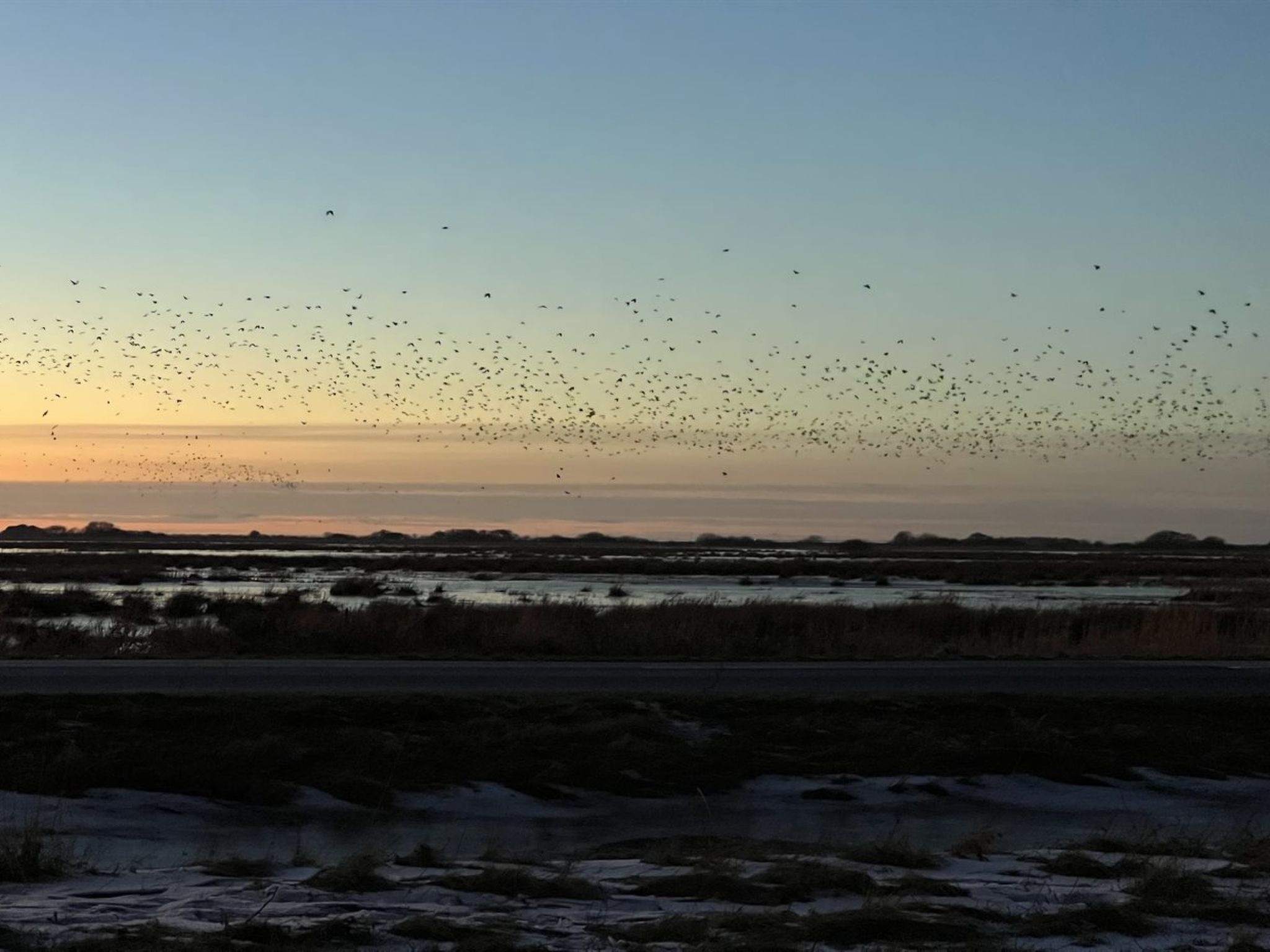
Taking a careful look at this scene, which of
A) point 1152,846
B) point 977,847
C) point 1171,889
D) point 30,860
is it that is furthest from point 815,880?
point 30,860

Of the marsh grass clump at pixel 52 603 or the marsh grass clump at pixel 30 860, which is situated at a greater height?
the marsh grass clump at pixel 52 603

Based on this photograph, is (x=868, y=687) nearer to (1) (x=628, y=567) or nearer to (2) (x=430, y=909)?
(2) (x=430, y=909)

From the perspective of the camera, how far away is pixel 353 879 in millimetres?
9250

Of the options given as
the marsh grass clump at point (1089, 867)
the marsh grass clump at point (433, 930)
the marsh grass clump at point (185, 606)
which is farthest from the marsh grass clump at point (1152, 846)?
the marsh grass clump at point (185, 606)

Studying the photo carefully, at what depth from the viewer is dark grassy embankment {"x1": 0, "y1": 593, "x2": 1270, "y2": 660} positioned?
27.1 metres

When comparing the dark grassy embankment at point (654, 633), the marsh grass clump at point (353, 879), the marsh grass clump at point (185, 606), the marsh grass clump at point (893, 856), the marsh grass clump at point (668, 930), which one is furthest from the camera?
the marsh grass clump at point (185, 606)

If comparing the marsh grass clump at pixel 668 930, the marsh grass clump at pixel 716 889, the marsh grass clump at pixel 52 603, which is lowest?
the marsh grass clump at pixel 716 889

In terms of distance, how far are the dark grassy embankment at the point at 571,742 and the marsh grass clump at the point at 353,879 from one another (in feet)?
12.7

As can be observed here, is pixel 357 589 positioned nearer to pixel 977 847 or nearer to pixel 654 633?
pixel 654 633

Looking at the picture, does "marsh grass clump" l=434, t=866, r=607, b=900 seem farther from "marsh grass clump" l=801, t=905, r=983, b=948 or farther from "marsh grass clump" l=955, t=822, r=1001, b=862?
"marsh grass clump" l=955, t=822, r=1001, b=862

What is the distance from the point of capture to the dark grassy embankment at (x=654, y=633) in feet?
89.0

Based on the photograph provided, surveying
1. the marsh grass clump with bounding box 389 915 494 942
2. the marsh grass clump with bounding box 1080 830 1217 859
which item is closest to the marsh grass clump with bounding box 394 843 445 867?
the marsh grass clump with bounding box 389 915 494 942

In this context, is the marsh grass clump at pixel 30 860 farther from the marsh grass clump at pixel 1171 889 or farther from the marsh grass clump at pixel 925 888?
the marsh grass clump at pixel 1171 889

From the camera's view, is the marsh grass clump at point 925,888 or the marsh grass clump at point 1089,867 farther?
the marsh grass clump at point 1089,867
